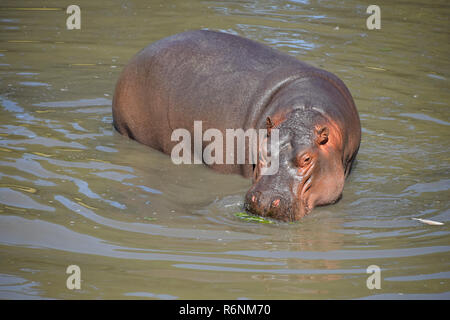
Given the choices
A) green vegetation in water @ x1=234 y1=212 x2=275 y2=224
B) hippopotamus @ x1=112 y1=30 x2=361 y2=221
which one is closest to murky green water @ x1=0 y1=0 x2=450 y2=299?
green vegetation in water @ x1=234 y1=212 x2=275 y2=224

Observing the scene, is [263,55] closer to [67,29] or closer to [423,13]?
[67,29]

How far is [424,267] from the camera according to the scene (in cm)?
465

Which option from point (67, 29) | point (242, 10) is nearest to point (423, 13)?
point (242, 10)

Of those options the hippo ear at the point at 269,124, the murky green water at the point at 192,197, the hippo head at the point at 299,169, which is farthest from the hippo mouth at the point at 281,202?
the hippo ear at the point at 269,124

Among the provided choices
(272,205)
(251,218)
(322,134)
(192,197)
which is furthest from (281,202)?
(192,197)

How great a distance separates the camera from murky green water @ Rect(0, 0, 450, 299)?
4461mm

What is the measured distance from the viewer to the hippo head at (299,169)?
5312 millimetres

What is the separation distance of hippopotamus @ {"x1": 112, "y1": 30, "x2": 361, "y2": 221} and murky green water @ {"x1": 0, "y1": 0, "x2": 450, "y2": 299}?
0.21m

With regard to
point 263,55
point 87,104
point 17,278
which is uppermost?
point 263,55

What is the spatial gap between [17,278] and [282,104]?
2.77m

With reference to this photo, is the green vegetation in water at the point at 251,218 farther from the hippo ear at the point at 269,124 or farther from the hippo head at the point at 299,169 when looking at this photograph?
the hippo ear at the point at 269,124

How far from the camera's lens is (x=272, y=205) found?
5266 mm

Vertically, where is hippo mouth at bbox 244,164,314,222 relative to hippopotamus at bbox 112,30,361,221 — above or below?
below

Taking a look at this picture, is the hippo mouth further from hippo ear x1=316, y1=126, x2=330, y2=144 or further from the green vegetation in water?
hippo ear x1=316, y1=126, x2=330, y2=144
